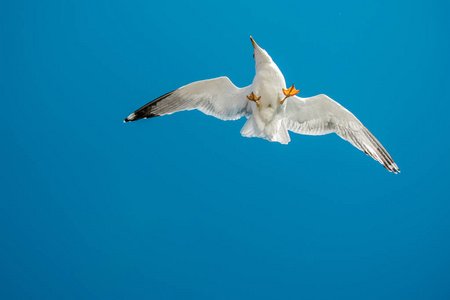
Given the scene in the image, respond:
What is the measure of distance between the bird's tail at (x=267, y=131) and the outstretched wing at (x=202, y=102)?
0.24 meters

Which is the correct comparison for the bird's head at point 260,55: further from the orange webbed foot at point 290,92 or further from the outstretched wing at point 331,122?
the outstretched wing at point 331,122

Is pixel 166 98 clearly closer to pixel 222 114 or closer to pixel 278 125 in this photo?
pixel 222 114

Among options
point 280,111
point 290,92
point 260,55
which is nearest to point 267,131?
point 280,111

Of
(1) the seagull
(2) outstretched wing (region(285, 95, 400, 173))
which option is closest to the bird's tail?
(1) the seagull

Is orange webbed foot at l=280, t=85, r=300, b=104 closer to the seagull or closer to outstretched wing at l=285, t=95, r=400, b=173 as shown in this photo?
the seagull

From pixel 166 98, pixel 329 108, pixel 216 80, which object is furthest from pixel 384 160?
pixel 166 98

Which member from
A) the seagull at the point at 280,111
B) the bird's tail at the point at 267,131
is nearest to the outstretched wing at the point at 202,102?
the seagull at the point at 280,111

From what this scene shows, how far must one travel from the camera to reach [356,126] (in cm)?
297

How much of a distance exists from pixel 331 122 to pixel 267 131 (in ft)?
1.78

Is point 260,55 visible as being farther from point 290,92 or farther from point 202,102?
point 202,102

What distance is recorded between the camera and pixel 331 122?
3012 millimetres

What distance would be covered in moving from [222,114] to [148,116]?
51 cm

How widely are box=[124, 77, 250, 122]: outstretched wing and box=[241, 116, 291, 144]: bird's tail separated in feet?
0.80

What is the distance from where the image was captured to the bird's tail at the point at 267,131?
2734mm
